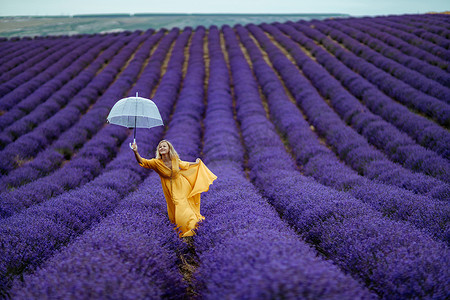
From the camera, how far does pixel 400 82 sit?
9.56 metres

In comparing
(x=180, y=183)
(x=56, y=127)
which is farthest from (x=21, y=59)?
(x=180, y=183)

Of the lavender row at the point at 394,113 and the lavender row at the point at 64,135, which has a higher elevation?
the lavender row at the point at 394,113

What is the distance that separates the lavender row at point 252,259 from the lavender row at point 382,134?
314 cm

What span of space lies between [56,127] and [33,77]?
7828 millimetres

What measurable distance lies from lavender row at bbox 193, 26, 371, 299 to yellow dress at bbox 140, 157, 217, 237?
0.25 m

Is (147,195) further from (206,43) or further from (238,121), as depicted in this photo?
(206,43)

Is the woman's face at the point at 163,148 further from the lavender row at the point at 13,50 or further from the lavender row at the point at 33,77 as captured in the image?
the lavender row at the point at 13,50

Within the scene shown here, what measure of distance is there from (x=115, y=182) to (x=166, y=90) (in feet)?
25.8

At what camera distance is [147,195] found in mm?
3771

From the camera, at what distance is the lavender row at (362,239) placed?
174 cm

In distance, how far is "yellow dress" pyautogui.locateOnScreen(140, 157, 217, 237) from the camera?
3.23m

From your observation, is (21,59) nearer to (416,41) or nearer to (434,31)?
(416,41)

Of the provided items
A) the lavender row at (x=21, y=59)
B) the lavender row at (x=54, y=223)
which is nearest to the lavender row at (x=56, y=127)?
the lavender row at (x=54, y=223)

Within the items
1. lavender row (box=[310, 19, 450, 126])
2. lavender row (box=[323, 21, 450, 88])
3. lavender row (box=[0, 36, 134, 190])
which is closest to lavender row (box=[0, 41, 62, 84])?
lavender row (box=[0, 36, 134, 190])
